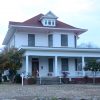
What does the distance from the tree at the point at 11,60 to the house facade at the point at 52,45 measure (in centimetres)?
190

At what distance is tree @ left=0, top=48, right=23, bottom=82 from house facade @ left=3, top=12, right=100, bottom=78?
1905 millimetres

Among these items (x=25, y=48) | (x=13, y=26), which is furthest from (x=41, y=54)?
(x=13, y=26)

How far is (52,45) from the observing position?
45188 mm

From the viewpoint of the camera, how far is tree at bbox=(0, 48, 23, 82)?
130ft

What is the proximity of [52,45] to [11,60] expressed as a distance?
23.5ft

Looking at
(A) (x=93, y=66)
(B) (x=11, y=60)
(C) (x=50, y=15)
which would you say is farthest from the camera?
(C) (x=50, y=15)

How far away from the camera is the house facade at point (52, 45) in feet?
139

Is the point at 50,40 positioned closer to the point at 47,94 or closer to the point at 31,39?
the point at 31,39

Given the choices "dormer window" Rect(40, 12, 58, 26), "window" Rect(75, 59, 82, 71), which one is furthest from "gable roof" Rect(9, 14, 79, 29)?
"window" Rect(75, 59, 82, 71)

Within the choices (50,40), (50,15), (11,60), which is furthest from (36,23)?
(11,60)

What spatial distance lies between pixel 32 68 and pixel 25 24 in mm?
5358

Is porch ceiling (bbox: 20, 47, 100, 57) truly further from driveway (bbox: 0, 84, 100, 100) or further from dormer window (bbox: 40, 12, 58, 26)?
driveway (bbox: 0, 84, 100, 100)

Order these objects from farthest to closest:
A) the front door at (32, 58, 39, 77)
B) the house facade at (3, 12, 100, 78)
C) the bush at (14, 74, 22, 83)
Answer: the front door at (32, 58, 39, 77)
the house facade at (3, 12, 100, 78)
the bush at (14, 74, 22, 83)

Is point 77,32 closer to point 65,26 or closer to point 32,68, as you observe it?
point 65,26
